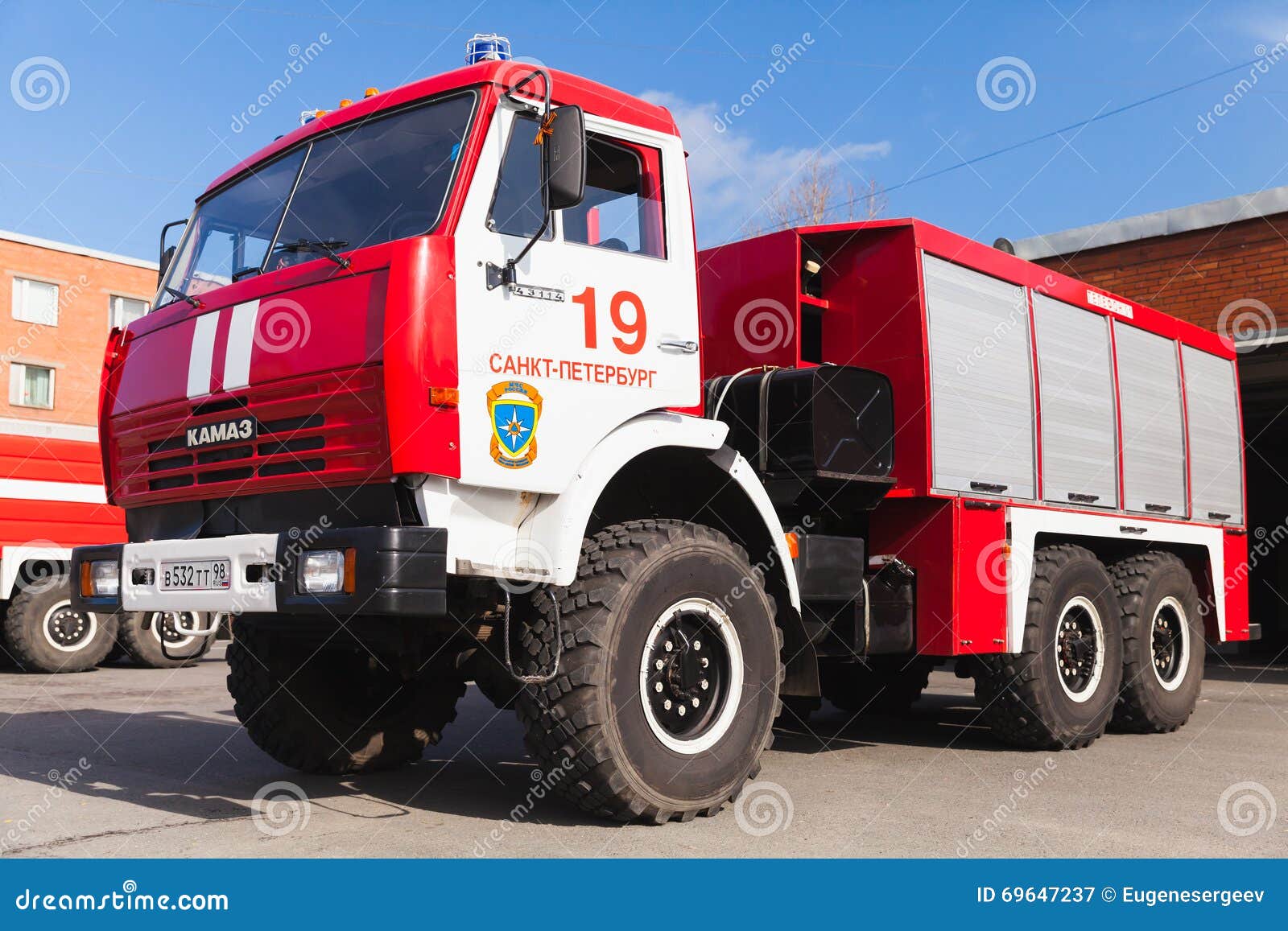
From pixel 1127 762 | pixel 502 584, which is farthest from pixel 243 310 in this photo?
pixel 1127 762

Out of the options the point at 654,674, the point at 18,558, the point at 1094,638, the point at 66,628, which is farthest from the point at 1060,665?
the point at 18,558

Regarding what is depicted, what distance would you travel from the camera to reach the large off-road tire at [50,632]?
1256 cm

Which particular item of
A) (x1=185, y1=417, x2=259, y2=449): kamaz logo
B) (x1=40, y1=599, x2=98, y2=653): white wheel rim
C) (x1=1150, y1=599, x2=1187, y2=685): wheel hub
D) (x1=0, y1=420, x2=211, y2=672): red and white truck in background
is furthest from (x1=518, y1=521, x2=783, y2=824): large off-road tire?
(x1=40, y1=599, x2=98, y2=653): white wheel rim

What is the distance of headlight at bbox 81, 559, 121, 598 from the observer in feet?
17.3

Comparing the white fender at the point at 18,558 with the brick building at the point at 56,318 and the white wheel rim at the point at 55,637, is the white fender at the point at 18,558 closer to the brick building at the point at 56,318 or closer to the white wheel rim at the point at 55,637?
the white wheel rim at the point at 55,637

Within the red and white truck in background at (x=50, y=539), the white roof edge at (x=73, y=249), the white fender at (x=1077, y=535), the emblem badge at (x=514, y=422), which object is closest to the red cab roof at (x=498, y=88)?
the emblem badge at (x=514, y=422)

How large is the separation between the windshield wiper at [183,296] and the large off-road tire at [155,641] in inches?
326

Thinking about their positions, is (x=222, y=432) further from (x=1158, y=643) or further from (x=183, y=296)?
(x=1158, y=643)

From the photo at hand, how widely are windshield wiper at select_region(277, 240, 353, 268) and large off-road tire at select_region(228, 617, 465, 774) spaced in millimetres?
1810

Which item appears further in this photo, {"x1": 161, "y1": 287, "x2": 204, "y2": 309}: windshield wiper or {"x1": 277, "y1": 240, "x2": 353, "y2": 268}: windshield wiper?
{"x1": 161, "y1": 287, "x2": 204, "y2": 309}: windshield wiper

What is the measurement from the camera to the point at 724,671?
5.37m

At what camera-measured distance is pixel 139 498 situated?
18.2 feet

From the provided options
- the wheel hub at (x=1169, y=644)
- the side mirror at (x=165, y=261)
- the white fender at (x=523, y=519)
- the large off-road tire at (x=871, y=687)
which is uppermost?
the side mirror at (x=165, y=261)

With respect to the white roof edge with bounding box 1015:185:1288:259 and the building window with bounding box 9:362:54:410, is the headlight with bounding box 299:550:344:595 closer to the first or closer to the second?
the white roof edge with bounding box 1015:185:1288:259
